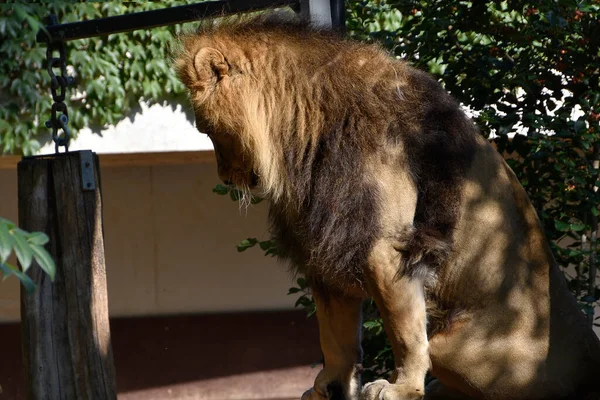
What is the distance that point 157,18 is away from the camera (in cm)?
329

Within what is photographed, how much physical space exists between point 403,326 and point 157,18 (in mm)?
1435

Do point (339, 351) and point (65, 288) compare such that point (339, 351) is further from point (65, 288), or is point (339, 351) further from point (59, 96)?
point (59, 96)

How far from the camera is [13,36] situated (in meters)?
6.30

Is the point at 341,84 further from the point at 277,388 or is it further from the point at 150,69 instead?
the point at 277,388

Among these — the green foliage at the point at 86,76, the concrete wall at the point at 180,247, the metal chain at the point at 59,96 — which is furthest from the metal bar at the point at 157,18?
the concrete wall at the point at 180,247

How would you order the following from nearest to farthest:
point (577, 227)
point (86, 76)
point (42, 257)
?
point (42, 257)
point (577, 227)
point (86, 76)

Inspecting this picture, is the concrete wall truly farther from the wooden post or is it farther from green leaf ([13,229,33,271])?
green leaf ([13,229,33,271])

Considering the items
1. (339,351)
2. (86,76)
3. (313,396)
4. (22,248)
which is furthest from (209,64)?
(86,76)

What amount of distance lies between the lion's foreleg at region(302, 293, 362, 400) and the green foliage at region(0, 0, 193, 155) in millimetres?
3679

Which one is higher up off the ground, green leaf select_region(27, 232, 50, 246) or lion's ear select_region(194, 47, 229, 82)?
lion's ear select_region(194, 47, 229, 82)

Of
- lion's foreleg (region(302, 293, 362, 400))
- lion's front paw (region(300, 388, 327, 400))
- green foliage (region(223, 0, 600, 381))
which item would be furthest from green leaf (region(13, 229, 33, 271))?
green foliage (region(223, 0, 600, 381))

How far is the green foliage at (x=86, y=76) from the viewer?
6.40 m

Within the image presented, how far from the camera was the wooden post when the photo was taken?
11.6 ft

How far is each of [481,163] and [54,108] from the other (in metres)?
1.64
